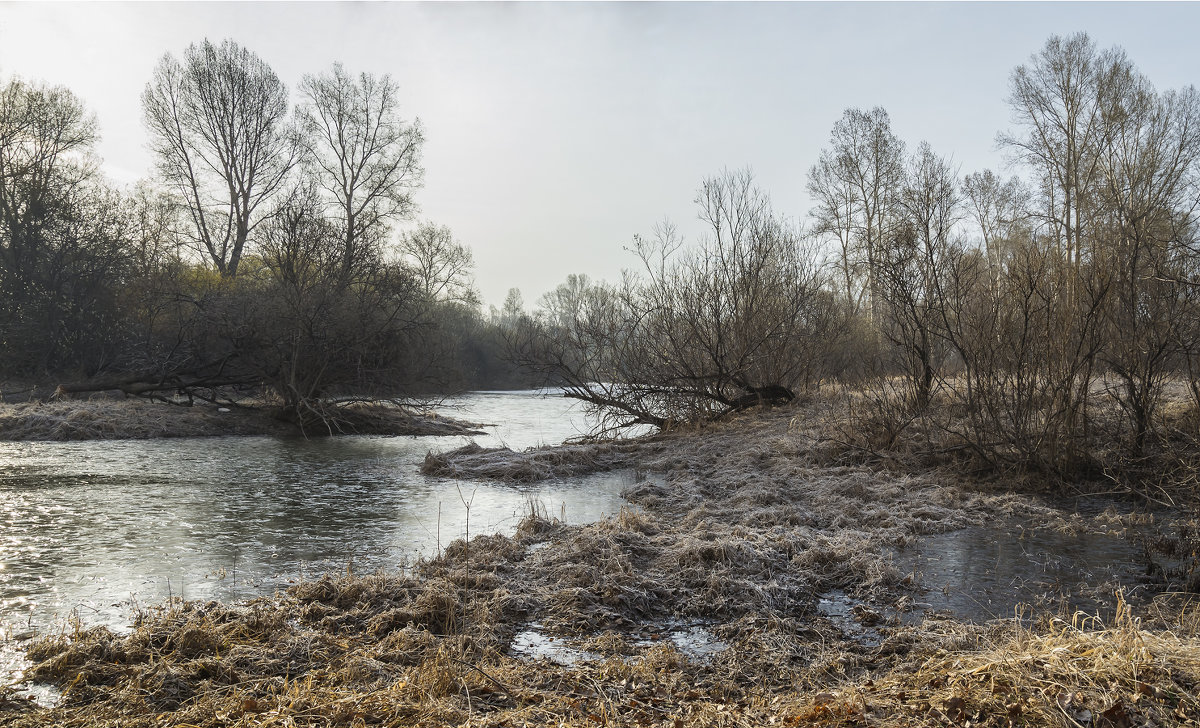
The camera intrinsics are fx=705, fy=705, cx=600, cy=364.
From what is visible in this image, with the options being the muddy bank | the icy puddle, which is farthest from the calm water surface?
the icy puddle

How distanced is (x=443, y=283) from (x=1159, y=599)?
47.4 metres

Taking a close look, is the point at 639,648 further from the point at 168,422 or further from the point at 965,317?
the point at 168,422

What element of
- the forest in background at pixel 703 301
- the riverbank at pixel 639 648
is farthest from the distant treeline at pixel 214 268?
the riverbank at pixel 639 648

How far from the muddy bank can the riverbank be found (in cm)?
1564

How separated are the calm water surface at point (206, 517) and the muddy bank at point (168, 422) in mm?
1310

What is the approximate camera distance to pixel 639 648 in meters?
4.96

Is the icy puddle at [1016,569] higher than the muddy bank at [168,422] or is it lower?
lower

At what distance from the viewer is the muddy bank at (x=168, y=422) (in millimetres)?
18312

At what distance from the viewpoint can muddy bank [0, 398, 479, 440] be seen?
60.1ft

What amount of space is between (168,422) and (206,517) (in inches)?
504

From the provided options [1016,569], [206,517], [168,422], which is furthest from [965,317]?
[168,422]

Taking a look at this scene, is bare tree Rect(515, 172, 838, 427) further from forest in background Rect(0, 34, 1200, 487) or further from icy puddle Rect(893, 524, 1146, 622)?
icy puddle Rect(893, 524, 1146, 622)

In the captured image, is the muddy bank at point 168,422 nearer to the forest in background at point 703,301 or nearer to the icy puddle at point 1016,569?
the forest in background at point 703,301

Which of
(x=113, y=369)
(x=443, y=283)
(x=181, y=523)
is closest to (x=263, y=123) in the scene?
(x=113, y=369)
